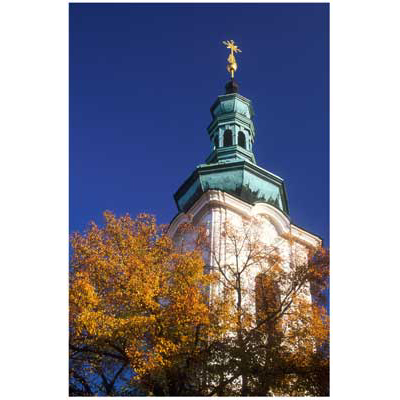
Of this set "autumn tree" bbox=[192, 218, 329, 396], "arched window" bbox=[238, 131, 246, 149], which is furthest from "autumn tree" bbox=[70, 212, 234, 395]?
"arched window" bbox=[238, 131, 246, 149]

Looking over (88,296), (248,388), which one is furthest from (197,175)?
(248,388)

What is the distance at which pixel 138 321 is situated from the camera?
10438mm

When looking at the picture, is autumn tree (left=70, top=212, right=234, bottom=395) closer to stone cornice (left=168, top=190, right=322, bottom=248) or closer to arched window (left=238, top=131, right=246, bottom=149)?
stone cornice (left=168, top=190, right=322, bottom=248)

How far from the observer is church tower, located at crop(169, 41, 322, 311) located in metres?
14.8

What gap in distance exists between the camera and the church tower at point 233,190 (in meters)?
14.8

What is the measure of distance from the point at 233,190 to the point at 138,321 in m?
7.12

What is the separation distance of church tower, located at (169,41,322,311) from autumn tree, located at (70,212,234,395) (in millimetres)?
2463

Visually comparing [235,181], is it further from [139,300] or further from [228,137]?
[139,300]

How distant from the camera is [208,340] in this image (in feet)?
34.1

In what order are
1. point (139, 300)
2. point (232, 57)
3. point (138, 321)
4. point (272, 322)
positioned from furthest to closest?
point (232, 57) < point (272, 322) < point (139, 300) < point (138, 321)

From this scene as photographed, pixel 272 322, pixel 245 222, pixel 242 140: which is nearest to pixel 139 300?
pixel 272 322

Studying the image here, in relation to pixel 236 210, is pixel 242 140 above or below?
above

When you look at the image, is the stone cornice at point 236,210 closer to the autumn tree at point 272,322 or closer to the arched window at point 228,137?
the autumn tree at point 272,322
